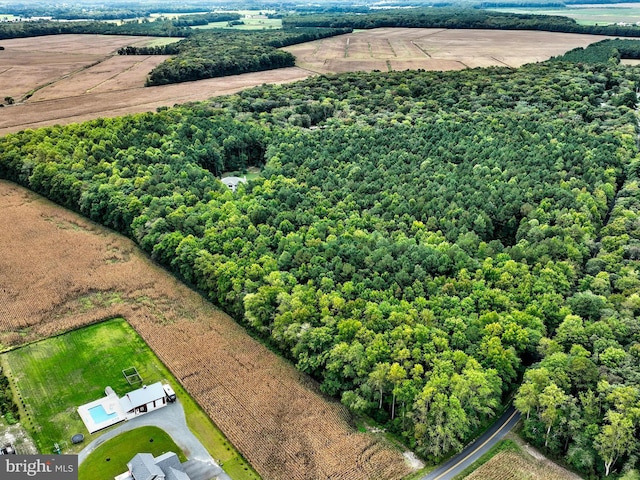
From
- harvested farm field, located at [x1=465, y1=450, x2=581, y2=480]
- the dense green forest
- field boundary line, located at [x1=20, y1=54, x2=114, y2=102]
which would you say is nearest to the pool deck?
the dense green forest

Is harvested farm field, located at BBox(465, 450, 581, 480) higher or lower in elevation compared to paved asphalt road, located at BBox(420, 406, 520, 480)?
higher

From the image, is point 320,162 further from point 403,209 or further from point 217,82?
point 217,82

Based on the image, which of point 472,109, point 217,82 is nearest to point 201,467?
point 472,109

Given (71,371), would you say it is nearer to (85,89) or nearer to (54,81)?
(85,89)

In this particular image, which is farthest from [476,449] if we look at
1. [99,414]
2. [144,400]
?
[99,414]

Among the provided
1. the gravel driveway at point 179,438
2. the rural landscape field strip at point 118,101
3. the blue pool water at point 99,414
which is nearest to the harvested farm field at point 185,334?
the gravel driveway at point 179,438

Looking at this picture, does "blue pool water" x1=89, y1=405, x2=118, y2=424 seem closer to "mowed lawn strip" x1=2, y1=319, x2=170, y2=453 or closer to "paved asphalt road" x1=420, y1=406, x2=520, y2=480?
"mowed lawn strip" x1=2, y1=319, x2=170, y2=453
